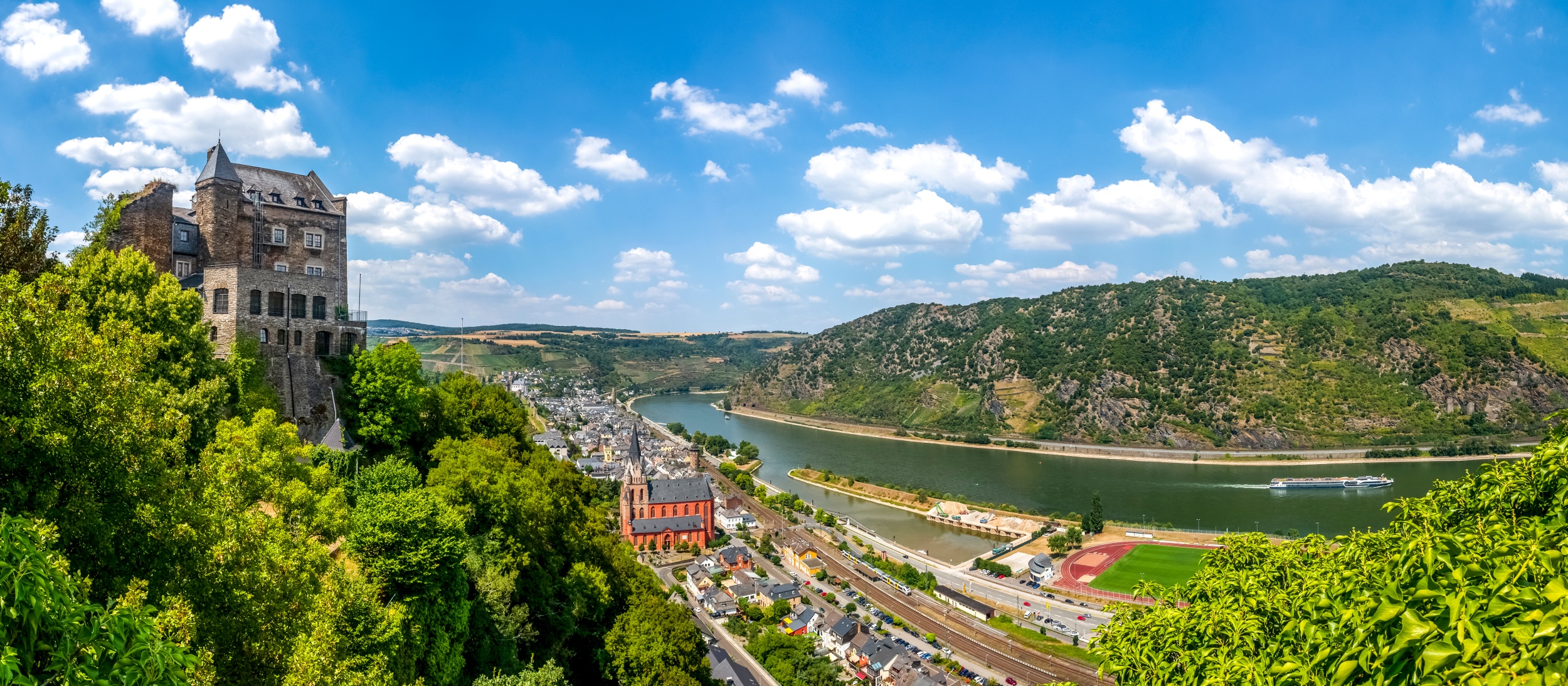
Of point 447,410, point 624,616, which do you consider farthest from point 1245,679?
point 447,410

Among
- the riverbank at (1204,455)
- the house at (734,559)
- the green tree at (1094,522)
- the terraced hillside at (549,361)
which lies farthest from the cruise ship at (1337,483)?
the terraced hillside at (549,361)

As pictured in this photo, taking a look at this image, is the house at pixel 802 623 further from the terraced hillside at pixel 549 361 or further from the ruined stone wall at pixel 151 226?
the terraced hillside at pixel 549 361

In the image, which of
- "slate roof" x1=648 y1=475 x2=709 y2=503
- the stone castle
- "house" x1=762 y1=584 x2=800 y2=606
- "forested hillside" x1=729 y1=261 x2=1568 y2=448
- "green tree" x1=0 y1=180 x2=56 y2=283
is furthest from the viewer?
"forested hillside" x1=729 y1=261 x2=1568 y2=448

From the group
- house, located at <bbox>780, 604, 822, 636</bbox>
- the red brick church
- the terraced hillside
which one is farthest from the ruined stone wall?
the terraced hillside

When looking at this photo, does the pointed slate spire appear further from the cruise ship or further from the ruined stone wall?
the cruise ship

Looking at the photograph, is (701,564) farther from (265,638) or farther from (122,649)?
(122,649)

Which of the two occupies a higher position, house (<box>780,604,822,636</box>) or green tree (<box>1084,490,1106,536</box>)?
green tree (<box>1084,490,1106,536</box>)

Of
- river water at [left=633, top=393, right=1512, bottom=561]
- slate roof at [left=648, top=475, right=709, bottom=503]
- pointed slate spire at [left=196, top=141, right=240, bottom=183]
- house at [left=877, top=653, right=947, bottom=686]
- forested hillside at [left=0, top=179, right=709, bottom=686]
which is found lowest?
house at [left=877, top=653, right=947, bottom=686]

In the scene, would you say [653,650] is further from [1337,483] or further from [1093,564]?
[1337,483]
